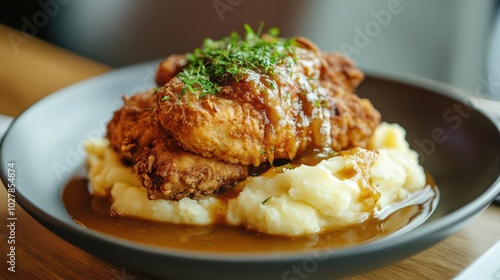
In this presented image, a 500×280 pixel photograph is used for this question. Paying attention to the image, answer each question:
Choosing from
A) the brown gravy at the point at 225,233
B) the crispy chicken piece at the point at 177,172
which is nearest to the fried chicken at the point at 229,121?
the crispy chicken piece at the point at 177,172

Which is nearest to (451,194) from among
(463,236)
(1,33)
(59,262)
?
(463,236)

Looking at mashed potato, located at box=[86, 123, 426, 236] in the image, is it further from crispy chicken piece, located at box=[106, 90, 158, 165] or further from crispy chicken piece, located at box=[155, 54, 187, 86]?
crispy chicken piece, located at box=[155, 54, 187, 86]

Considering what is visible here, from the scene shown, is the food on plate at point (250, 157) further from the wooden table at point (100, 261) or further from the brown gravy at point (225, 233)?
the wooden table at point (100, 261)

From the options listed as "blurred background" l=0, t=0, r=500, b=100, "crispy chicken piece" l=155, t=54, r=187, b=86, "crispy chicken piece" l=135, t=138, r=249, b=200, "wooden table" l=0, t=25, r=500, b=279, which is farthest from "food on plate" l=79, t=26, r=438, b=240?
"blurred background" l=0, t=0, r=500, b=100

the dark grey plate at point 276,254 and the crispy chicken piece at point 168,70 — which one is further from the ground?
the crispy chicken piece at point 168,70

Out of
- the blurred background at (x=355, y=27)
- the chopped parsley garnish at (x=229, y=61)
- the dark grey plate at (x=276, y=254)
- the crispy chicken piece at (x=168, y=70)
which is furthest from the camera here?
the blurred background at (x=355, y=27)

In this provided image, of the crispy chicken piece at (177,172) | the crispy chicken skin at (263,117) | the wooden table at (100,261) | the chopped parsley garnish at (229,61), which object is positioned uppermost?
the chopped parsley garnish at (229,61)

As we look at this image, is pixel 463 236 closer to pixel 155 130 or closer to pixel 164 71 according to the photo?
pixel 155 130
